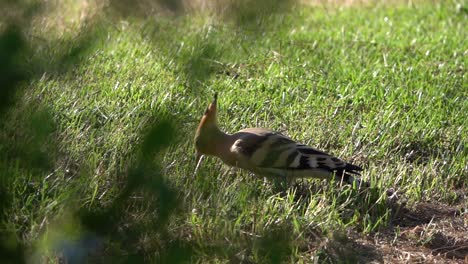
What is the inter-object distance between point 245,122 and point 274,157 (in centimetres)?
104

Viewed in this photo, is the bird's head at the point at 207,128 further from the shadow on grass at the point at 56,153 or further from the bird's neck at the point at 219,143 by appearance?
the shadow on grass at the point at 56,153

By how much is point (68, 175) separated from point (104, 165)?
0.63m

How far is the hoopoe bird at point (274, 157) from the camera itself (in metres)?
4.66

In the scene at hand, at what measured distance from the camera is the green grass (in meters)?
2.43

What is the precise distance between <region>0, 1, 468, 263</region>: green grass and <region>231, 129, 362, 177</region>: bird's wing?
105 mm

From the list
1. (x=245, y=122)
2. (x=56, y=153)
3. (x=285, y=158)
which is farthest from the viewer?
(x=245, y=122)

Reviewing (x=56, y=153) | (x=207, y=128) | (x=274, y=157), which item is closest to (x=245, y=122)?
(x=274, y=157)

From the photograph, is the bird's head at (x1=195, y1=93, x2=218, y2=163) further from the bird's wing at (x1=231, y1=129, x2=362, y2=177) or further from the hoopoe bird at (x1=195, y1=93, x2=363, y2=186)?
the bird's wing at (x1=231, y1=129, x2=362, y2=177)

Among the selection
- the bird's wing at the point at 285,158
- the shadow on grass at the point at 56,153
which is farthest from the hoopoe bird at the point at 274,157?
the shadow on grass at the point at 56,153

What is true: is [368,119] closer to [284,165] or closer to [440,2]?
[284,165]

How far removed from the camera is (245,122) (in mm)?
5727

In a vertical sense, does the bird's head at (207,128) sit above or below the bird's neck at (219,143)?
above

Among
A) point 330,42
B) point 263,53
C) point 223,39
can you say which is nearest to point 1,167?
point 223,39

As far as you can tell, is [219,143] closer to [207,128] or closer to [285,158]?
[207,128]
